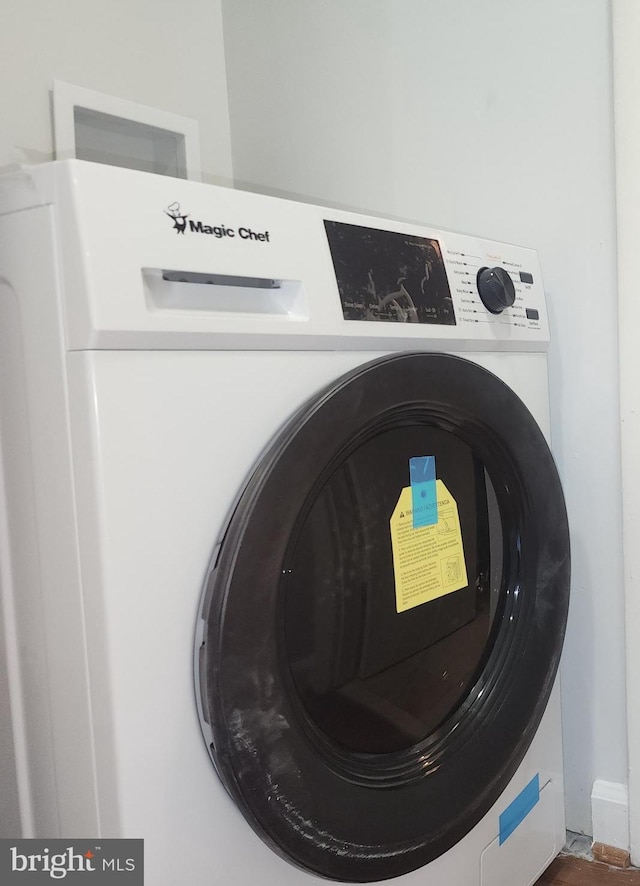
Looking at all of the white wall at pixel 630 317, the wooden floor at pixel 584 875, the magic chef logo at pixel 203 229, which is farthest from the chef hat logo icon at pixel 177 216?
the wooden floor at pixel 584 875

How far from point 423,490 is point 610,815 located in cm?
66

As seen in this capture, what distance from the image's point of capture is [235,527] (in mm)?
573

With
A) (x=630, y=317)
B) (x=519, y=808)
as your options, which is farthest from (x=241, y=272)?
(x=519, y=808)

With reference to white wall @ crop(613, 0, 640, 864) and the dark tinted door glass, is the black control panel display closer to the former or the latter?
the dark tinted door glass

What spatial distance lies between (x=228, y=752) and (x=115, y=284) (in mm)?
366

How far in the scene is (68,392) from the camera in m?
0.54

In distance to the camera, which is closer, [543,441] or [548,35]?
[543,441]

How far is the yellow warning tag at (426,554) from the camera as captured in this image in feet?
2.50

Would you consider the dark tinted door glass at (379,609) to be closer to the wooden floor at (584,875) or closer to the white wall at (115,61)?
Result: the wooden floor at (584,875)

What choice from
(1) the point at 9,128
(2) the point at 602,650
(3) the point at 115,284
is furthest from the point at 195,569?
(1) the point at 9,128

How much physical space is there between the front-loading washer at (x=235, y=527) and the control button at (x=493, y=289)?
2 cm

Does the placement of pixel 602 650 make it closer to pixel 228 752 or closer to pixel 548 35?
pixel 228 752

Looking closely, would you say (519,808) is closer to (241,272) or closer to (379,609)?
(379,609)

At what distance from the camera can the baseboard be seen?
106cm
